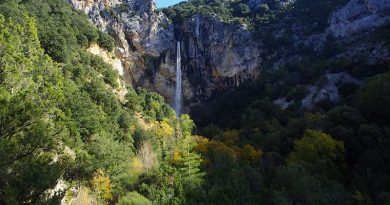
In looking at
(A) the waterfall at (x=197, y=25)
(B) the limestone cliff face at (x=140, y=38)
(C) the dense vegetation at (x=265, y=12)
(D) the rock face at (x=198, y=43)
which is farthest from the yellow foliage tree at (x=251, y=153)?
(C) the dense vegetation at (x=265, y=12)

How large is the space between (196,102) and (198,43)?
10.1 meters

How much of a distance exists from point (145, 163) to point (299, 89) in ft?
93.5

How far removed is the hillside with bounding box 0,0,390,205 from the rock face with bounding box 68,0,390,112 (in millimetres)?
228

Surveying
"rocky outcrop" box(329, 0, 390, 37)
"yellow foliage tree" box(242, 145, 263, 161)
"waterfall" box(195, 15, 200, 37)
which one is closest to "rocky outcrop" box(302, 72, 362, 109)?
"rocky outcrop" box(329, 0, 390, 37)

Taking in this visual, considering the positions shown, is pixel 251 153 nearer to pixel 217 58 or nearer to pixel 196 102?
pixel 196 102

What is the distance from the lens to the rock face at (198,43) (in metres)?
60.8

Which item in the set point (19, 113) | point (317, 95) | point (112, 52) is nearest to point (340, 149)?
point (317, 95)

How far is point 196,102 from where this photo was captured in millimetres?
66938

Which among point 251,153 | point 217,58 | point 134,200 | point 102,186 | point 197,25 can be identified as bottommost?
point 251,153

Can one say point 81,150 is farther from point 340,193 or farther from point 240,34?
point 240,34

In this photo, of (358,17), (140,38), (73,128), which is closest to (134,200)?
(73,128)

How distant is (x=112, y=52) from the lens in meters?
55.3

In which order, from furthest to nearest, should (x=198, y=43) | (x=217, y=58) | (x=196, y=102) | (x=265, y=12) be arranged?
1. (x=265, y=12)
2. (x=198, y=43)
3. (x=196, y=102)
4. (x=217, y=58)

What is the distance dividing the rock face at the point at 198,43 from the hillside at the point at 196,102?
228 millimetres
